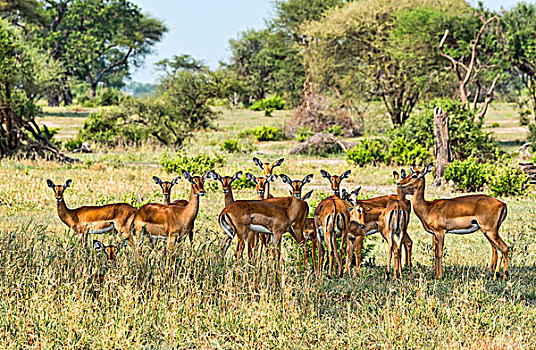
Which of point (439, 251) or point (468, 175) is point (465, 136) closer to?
point (468, 175)

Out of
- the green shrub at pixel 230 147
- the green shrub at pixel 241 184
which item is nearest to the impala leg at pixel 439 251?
the green shrub at pixel 241 184

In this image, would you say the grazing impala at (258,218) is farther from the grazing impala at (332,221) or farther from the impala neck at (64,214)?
the impala neck at (64,214)

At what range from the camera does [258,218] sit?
6023 mm

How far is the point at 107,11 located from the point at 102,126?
38.4 m

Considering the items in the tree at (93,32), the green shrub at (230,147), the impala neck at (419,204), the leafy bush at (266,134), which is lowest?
the impala neck at (419,204)

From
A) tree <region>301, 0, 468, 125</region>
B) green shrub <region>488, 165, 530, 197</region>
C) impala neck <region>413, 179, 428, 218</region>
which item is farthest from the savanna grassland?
tree <region>301, 0, 468, 125</region>

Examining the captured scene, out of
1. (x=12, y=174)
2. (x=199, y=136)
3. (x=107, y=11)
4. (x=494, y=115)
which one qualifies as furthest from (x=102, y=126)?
(x=107, y=11)

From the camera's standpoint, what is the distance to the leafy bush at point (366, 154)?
64.0 ft

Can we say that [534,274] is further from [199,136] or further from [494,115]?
[494,115]

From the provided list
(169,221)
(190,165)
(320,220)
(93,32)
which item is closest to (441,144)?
(190,165)

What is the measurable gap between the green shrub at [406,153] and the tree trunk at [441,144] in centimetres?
278

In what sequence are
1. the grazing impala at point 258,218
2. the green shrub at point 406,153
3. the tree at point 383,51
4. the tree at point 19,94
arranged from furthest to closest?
the tree at point 383,51, the tree at point 19,94, the green shrub at point 406,153, the grazing impala at point 258,218

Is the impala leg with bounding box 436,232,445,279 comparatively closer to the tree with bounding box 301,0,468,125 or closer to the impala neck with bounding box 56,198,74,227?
the impala neck with bounding box 56,198,74,227

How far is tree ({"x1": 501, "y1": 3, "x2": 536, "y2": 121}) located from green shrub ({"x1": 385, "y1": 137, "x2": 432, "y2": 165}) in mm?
7174
